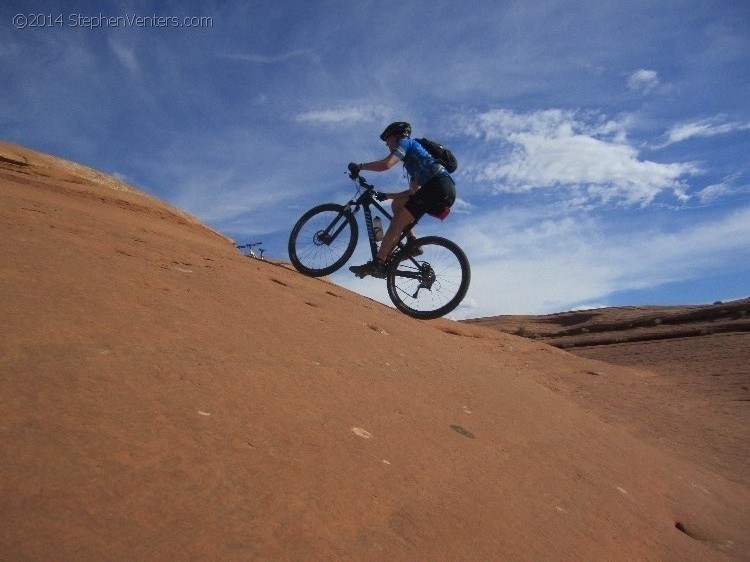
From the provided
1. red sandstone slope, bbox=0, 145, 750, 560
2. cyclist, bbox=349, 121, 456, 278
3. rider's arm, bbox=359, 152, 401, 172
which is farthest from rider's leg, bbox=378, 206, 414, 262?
red sandstone slope, bbox=0, 145, 750, 560

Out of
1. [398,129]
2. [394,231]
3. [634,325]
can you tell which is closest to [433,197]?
[394,231]

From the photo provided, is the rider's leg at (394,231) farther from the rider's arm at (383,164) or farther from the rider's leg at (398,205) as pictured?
the rider's arm at (383,164)

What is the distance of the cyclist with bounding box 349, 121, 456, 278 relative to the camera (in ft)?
19.9

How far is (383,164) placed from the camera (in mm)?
6195

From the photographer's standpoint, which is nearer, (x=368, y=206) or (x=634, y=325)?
(x=368, y=206)

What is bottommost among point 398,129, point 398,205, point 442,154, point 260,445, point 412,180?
point 260,445

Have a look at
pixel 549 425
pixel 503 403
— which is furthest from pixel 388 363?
pixel 549 425

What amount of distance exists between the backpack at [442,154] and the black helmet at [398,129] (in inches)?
7.0

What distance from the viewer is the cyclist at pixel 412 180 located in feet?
19.9

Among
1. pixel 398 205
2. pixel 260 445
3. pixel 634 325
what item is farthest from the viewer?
pixel 634 325

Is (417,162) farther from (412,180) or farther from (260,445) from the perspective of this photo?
(260,445)

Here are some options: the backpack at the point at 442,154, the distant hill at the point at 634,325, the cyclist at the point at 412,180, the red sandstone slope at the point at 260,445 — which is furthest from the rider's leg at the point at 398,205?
the distant hill at the point at 634,325

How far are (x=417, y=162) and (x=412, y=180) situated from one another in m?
0.22

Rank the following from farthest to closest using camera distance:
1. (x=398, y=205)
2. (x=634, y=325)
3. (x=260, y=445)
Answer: (x=634, y=325) → (x=398, y=205) → (x=260, y=445)
